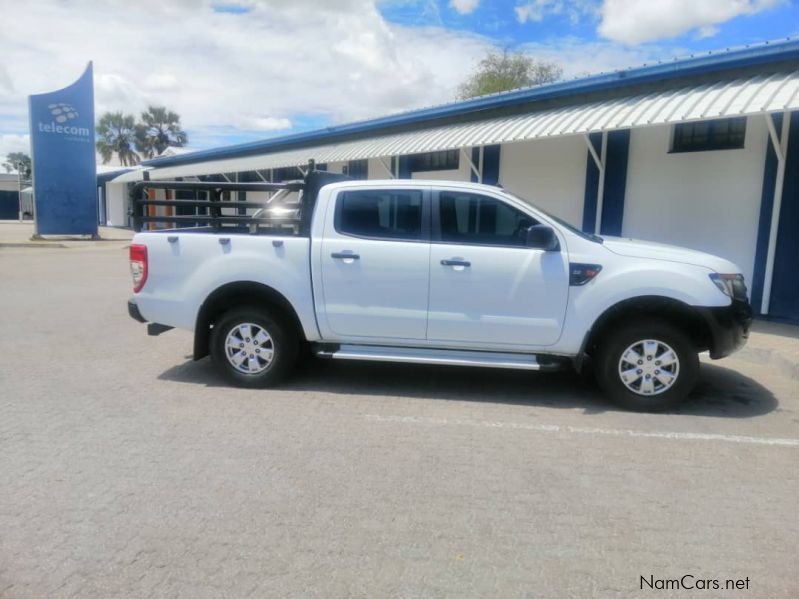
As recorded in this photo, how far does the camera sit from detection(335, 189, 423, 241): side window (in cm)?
559

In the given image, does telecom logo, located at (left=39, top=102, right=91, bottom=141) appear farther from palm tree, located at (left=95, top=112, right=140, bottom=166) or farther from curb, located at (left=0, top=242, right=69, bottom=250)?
palm tree, located at (left=95, top=112, right=140, bottom=166)

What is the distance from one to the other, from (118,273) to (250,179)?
10.1m

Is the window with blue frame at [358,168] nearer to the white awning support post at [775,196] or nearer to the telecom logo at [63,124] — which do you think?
the white awning support post at [775,196]

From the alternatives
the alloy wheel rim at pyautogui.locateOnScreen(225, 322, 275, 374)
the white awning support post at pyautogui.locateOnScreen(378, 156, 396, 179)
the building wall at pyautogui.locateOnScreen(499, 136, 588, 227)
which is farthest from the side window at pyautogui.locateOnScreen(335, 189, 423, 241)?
the white awning support post at pyautogui.locateOnScreen(378, 156, 396, 179)

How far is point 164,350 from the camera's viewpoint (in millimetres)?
7375

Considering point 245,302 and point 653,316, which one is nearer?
point 653,316

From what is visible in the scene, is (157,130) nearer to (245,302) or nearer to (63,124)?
(63,124)

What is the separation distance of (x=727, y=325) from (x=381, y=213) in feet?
9.96

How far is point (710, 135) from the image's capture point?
9594mm

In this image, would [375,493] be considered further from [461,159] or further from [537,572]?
[461,159]

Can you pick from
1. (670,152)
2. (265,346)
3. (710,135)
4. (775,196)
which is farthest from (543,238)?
(670,152)

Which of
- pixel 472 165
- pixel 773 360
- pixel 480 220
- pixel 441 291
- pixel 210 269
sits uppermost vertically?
pixel 472 165

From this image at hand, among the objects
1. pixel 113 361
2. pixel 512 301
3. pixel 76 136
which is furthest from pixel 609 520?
pixel 76 136

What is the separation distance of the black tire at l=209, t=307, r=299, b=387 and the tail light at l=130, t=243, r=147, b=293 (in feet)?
2.62
